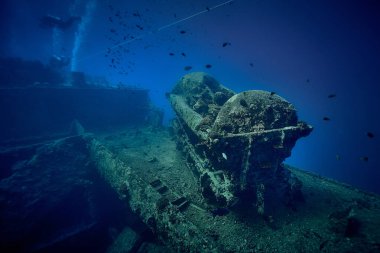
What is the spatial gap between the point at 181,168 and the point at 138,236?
283cm

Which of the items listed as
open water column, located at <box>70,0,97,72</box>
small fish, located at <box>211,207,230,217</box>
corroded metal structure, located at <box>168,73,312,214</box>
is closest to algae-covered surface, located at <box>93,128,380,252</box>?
small fish, located at <box>211,207,230,217</box>

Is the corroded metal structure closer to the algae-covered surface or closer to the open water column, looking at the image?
the algae-covered surface

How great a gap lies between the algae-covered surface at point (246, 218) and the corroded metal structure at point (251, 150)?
0.46 m

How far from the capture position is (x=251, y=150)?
19.0 feet

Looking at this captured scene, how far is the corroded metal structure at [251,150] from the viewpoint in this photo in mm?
5848

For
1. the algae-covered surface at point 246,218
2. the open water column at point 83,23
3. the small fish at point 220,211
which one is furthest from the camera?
the open water column at point 83,23

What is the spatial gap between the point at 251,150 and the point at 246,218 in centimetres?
178

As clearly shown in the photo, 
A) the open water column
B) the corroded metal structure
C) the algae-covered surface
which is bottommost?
the algae-covered surface

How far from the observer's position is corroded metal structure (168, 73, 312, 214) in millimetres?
5848

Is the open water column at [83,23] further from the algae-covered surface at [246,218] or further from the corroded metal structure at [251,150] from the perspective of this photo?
the corroded metal structure at [251,150]

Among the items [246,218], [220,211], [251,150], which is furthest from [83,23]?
[246,218]

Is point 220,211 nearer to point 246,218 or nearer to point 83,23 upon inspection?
point 246,218

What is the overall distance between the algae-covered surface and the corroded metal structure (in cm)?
46

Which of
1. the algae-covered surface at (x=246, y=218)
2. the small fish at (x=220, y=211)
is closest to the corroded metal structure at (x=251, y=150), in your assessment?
the small fish at (x=220, y=211)
